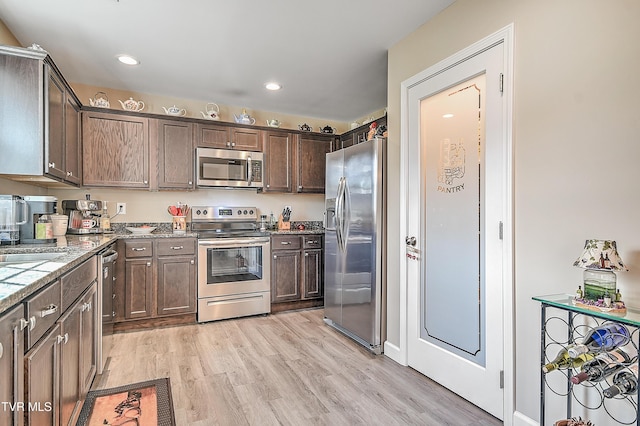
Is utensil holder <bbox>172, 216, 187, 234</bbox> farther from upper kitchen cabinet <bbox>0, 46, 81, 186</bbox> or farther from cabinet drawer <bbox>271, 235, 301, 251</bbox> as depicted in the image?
upper kitchen cabinet <bbox>0, 46, 81, 186</bbox>

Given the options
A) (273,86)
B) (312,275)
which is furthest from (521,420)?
(273,86)

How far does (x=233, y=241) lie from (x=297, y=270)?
0.87 metres

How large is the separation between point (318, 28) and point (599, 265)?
2294 millimetres

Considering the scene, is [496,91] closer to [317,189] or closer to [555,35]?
[555,35]

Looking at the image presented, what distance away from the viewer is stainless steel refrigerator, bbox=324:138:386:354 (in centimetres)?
292

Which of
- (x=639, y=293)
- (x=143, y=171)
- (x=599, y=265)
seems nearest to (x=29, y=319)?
(x=599, y=265)

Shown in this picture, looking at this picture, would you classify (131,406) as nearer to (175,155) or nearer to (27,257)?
(27,257)

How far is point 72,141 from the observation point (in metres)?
3.07

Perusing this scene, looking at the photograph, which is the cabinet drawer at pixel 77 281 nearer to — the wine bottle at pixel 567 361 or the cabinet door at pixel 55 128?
the cabinet door at pixel 55 128

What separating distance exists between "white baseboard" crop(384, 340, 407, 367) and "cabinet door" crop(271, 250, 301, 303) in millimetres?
1542

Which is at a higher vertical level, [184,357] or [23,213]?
[23,213]

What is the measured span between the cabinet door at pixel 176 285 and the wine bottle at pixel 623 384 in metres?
3.41

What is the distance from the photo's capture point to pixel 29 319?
45.2 inches

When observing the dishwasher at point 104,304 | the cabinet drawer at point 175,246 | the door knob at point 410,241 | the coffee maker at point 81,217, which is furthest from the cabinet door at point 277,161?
the door knob at point 410,241
